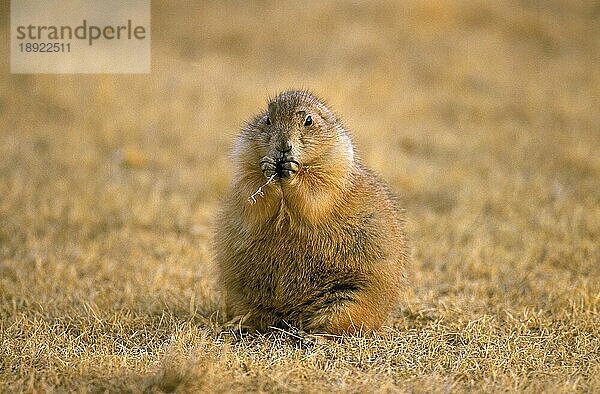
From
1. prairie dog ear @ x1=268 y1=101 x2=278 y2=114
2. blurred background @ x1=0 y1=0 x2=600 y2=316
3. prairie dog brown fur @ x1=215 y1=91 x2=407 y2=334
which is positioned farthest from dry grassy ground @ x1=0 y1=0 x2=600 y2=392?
prairie dog ear @ x1=268 y1=101 x2=278 y2=114

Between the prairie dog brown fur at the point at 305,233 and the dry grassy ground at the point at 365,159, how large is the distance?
24cm

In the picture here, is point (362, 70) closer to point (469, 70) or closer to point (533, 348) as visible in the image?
point (469, 70)

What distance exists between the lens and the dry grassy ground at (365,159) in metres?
5.00

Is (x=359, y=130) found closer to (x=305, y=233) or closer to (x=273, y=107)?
(x=273, y=107)

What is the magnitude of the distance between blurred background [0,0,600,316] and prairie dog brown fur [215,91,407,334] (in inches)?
61.1

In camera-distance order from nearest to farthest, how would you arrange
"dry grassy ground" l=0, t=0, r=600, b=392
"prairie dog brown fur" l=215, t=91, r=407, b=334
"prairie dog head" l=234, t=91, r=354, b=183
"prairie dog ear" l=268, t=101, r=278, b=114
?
1. "dry grassy ground" l=0, t=0, r=600, b=392
2. "prairie dog head" l=234, t=91, r=354, b=183
3. "prairie dog brown fur" l=215, t=91, r=407, b=334
4. "prairie dog ear" l=268, t=101, r=278, b=114

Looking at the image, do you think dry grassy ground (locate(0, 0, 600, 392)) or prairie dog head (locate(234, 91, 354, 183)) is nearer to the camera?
dry grassy ground (locate(0, 0, 600, 392))

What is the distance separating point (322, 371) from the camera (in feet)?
15.8

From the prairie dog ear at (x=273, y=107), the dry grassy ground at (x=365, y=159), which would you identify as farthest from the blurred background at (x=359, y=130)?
the prairie dog ear at (x=273, y=107)

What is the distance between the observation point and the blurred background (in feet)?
27.1

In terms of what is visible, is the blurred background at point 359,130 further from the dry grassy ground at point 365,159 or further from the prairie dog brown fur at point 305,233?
the prairie dog brown fur at point 305,233

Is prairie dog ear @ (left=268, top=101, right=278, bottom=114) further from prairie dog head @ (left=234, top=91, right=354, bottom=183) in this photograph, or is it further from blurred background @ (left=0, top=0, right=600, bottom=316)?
blurred background @ (left=0, top=0, right=600, bottom=316)

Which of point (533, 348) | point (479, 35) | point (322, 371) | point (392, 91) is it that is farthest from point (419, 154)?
point (322, 371)

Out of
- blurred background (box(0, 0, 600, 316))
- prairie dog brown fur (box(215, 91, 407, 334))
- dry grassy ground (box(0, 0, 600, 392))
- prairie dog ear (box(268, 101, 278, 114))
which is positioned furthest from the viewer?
blurred background (box(0, 0, 600, 316))
